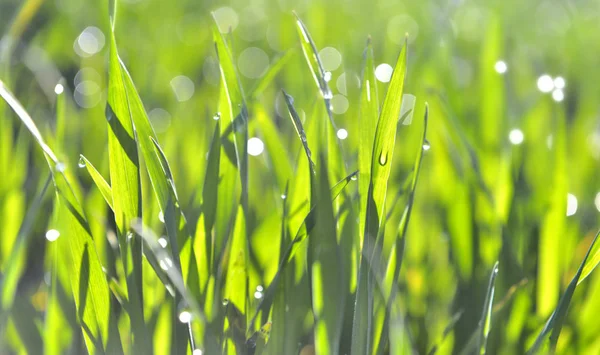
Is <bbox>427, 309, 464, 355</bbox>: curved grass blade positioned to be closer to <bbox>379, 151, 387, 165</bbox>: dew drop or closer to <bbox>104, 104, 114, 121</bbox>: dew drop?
<bbox>379, 151, 387, 165</bbox>: dew drop

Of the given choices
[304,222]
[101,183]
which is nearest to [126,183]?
[101,183]

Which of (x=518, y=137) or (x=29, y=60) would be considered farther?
(x=29, y=60)

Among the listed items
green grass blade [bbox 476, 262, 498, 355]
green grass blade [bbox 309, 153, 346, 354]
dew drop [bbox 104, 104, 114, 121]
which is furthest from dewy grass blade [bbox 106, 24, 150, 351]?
green grass blade [bbox 476, 262, 498, 355]

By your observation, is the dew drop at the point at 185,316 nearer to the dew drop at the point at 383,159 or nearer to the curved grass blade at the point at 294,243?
the curved grass blade at the point at 294,243

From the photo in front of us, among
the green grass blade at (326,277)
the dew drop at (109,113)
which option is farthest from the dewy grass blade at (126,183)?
the green grass blade at (326,277)

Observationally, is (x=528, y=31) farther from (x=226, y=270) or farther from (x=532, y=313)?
(x=226, y=270)

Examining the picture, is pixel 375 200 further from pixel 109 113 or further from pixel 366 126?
pixel 109 113

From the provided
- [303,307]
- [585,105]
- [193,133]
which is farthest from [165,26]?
[303,307]

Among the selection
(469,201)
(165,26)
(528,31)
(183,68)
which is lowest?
(469,201)
